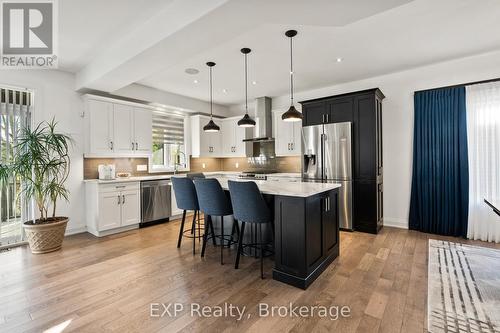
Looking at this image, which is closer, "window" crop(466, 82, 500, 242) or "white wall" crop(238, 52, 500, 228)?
"window" crop(466, 82, 500, 242)

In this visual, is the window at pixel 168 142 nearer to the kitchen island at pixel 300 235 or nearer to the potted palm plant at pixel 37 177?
the potted palm plant at pixel 37 177

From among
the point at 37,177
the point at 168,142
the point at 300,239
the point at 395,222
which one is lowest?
the point at 395,222

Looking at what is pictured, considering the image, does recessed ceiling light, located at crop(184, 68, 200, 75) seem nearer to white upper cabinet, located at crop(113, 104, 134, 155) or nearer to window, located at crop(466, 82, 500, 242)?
white upper cabinet, located at crop(113, 104, 134, 155)

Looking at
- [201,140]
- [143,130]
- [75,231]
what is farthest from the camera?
[201,140]

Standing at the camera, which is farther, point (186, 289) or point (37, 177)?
point (37, 177)

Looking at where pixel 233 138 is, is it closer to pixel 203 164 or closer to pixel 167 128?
pixel 203 164

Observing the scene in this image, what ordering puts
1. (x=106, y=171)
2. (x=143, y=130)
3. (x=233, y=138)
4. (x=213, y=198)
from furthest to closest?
(x=233, y=138), (x=143, y=130), (x=106, y=171), (x=213, y=198)

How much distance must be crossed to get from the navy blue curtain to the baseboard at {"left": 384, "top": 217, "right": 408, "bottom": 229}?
0.40ft

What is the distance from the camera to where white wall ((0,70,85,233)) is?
3898mm

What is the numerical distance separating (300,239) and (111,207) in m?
3.47

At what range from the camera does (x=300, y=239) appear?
2410mm

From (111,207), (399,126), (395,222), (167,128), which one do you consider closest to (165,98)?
(167,128)

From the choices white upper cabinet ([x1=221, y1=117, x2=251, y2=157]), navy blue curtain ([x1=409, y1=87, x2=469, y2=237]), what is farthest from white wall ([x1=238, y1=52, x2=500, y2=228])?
white upper cabinet ([x1=221, y1=117, x2=251, y2=157])

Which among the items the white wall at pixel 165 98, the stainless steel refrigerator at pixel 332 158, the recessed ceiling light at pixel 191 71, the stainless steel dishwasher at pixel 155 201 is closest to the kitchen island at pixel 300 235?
the stainless steel refrigerator at pixel 332 158
